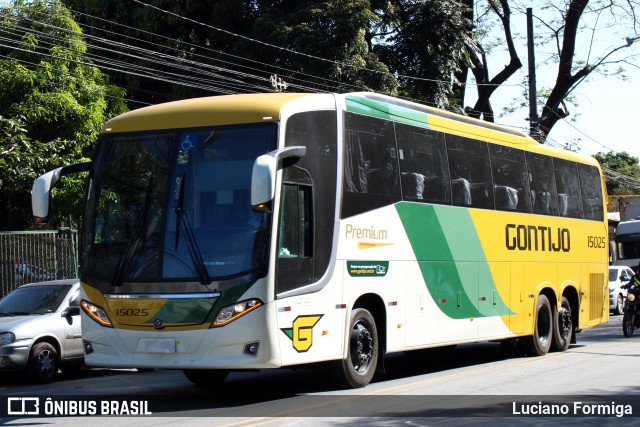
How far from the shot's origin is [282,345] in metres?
10.6

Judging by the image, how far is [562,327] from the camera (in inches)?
720

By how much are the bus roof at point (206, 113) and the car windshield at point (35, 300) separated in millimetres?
4784

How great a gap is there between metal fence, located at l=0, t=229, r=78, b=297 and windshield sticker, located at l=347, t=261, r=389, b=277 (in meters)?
10.8

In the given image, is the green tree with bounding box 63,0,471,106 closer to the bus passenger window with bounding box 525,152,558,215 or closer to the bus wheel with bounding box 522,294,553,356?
the bus passenger window with bounding box 525,152,558,215

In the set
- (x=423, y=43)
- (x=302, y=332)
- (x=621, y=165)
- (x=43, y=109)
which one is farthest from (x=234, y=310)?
(x=621, y=165)

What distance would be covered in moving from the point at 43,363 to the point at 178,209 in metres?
5.13

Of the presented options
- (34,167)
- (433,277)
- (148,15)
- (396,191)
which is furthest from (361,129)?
(148,15)

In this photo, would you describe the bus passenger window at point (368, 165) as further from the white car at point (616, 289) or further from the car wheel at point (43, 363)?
the white car at point (616, 289)

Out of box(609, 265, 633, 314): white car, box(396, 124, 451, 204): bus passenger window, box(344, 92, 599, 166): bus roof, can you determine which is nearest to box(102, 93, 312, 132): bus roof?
box(344, 92, 599, 166): bus roof

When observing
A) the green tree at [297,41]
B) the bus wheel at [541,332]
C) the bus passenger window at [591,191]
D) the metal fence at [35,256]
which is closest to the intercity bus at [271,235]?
the bus wheel at [541,332]

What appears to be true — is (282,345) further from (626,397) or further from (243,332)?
(626,397)

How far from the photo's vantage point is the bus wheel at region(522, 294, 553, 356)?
56.4 ft

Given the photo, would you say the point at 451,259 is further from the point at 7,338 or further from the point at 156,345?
the point at 7,338

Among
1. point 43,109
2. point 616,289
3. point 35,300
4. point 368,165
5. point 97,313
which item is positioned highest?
point 43,109
